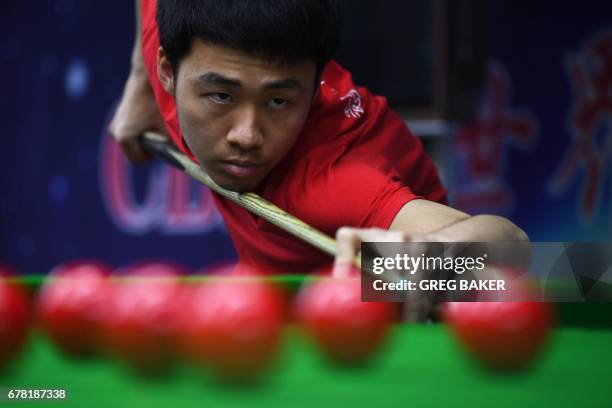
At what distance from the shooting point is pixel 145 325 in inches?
54.4

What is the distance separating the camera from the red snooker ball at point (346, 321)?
4.50 ft

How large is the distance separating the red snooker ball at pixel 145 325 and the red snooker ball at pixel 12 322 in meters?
0.19

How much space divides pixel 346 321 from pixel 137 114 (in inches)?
60.4

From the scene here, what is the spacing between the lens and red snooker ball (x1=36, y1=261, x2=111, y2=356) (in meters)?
1.53

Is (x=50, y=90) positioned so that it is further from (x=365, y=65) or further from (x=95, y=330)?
(x=95, y=330)

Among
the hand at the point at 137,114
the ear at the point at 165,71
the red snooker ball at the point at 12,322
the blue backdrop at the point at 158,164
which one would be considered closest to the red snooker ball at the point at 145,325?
the red snooker ball at the point at 12,322

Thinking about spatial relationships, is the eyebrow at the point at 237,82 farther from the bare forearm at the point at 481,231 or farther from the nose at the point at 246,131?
the bare forearm at the point at 481,231

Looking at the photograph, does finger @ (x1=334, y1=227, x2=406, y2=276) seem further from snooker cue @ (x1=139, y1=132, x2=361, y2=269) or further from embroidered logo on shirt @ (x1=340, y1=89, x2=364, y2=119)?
embroidered logo on shirt @ (x1=340, y1=89, x2=364, y2=119)

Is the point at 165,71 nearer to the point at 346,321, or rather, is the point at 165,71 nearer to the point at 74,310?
the point at 74,310

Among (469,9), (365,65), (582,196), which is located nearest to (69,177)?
(365,65)

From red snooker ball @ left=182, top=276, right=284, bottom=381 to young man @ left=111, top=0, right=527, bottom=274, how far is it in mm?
369

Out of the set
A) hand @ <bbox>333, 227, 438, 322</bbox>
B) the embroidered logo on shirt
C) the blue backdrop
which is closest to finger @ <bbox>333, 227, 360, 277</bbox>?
hand @ <bbox>333, 227, 438, 322</bbox>

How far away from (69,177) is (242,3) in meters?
3.85

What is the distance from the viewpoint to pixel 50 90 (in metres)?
5.47
